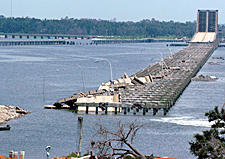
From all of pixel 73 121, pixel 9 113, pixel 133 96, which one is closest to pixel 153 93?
pixel 133 96

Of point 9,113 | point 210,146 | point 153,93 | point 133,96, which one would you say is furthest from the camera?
point 153,93

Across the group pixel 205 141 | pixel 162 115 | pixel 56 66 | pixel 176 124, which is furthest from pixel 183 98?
pixel 56 66

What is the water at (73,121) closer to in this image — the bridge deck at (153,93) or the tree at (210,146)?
the bridge deck at (153,93)

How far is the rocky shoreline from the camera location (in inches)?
2240

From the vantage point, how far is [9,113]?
59.5m

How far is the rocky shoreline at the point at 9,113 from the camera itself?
56897mm

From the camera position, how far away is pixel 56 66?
434 feet

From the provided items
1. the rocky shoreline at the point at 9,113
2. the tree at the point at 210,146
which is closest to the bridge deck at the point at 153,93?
the rocky shoreline at the point at 9,113

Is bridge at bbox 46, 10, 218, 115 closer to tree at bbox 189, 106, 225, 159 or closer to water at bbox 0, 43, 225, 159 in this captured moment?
water at bbox 0, 43, 225, 159

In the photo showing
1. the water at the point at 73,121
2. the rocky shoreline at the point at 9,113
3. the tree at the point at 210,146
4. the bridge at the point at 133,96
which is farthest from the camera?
the bridge at the point at 133,96

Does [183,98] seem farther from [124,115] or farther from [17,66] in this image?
[17,66]

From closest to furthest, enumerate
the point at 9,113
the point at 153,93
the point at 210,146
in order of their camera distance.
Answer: the point at 210,146
the point at 9,113
the point at 153,93

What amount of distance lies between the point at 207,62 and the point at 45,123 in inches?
3823

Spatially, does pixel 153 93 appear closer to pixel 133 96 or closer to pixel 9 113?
pixel 133 96
